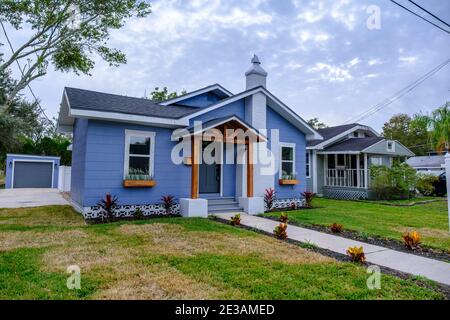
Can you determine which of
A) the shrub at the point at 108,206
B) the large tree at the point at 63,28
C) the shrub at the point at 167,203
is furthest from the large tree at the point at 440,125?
the large tree at the point at 63,28

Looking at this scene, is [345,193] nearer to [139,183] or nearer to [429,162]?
[139,183]

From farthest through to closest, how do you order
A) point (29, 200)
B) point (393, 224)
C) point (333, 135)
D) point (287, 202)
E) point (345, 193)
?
point (333, 135) → point (345, 193) → point (29, 200) → point (287, 202) → point (393, 224)

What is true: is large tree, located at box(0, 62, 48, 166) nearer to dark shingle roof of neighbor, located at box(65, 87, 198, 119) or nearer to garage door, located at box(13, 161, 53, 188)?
garage door, located at box(13, 161, 53, 188)

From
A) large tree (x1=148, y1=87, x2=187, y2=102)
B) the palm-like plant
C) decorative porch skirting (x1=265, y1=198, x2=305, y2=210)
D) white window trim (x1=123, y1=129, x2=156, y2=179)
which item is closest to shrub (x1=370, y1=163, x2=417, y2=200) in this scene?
the palm-like plant

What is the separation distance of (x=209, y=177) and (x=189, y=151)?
1383mm

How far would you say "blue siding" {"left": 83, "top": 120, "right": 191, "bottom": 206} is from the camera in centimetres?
791

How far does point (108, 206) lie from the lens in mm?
7875

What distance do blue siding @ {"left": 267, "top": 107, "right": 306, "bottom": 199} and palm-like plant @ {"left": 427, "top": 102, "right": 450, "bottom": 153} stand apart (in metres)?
5.00

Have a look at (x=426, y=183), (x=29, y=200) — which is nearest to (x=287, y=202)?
(x=426, y=183)

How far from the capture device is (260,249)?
5188 mm

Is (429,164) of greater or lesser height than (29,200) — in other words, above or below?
above

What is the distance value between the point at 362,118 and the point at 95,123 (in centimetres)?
3178

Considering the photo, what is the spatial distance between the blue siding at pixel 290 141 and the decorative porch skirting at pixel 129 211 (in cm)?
478
